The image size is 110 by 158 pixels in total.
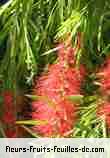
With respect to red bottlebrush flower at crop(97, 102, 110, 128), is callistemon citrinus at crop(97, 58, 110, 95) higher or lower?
higher

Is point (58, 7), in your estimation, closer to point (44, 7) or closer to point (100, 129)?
point (44, 7)

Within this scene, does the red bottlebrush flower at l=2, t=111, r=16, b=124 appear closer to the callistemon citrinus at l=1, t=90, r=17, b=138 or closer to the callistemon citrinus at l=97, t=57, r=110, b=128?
the callistemon citrinus at l=1, t=90, r=17, b=138

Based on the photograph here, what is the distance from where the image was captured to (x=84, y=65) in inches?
47.9

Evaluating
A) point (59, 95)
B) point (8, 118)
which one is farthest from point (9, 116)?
point (59, 95)

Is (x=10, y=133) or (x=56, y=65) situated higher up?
(x=56, y=65)

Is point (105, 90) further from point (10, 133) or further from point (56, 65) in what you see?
point (10, 133)

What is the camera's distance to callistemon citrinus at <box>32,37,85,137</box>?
1.16 meters

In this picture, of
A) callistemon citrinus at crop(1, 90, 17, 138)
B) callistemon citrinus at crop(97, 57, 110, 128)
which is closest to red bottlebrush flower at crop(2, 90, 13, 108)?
callistemon citrinus at crop(1, 90, 17, 138)

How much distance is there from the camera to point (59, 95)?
1.18 metres

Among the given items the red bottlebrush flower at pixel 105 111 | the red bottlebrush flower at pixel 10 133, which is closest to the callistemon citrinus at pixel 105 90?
the red bottlebrush flower at pixel 105 111

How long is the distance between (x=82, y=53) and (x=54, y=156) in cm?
22

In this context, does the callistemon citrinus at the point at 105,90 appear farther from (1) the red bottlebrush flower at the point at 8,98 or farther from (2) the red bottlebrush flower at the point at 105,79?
(1) the red bottlebrush flower at the point at 8,98

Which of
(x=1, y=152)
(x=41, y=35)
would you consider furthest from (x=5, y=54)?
(x=1, y=152)

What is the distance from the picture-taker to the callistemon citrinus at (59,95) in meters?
1.16
